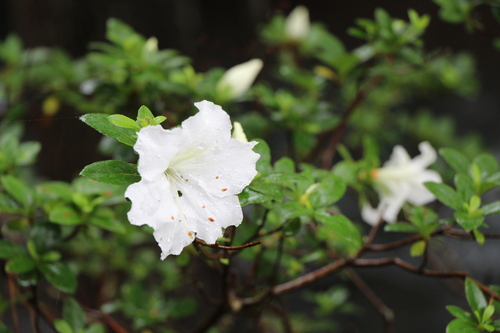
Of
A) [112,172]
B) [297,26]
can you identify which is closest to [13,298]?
[112,172]

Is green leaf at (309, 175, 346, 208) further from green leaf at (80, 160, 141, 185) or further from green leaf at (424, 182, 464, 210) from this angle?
green leaf at (80, 160, 141, 185)

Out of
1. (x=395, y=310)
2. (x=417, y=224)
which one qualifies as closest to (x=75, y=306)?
(x=417, y=224)

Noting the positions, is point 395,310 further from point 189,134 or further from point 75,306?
point 189,134

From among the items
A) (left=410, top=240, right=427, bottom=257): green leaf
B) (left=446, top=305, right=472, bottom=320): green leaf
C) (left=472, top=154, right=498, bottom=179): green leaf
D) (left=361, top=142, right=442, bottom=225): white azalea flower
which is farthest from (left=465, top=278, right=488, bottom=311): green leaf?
(left=361, top=142, right=442, bottom=225): white azalea flower

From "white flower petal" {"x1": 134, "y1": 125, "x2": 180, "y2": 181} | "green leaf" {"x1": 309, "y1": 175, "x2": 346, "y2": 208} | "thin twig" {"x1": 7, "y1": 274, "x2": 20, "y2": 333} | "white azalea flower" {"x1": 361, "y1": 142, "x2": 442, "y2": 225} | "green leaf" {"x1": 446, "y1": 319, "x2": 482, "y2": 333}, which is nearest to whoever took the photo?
"white flower petal" {"x1": 134, "y1": 125, "x2": 180, "y2": 181}

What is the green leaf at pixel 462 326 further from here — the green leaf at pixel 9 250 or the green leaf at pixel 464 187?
the green leaf at pixel 9 250

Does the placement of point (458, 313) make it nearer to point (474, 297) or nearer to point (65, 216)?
point (474, 297)
